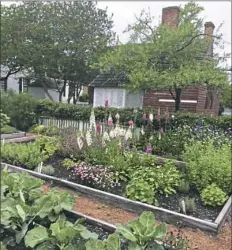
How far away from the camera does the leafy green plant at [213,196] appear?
4260 mm

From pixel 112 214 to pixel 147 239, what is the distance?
1577 millimetres

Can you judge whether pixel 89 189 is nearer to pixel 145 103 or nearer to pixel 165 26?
pixel 165 26

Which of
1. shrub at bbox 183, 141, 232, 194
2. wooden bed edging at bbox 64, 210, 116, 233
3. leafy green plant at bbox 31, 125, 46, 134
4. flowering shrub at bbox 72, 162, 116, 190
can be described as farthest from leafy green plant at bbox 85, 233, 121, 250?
leafy green plant at bbox 31, 125, 46, 134

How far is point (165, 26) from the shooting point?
30.0 feet

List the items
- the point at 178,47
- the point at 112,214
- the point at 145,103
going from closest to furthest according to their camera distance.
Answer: the point at 112,214
the point at 178,47
the point at 145,103

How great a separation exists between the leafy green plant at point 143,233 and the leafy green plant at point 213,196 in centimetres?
217

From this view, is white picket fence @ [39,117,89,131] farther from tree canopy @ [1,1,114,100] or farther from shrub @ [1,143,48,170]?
tree canopy @ [1,1,114,100]

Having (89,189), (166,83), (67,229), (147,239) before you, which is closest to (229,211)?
(89,189)

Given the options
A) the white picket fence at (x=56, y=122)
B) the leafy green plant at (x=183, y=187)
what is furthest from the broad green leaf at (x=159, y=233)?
the white picket fence at (x=56, y=122)

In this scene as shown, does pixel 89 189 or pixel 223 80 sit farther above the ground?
pixel 223 80

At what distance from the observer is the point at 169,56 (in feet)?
29.8

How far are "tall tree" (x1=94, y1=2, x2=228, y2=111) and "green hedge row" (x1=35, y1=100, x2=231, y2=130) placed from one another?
3.16ft

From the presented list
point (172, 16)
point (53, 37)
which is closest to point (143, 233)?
point (172, 16)

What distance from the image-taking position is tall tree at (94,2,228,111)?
8438 millimetres
